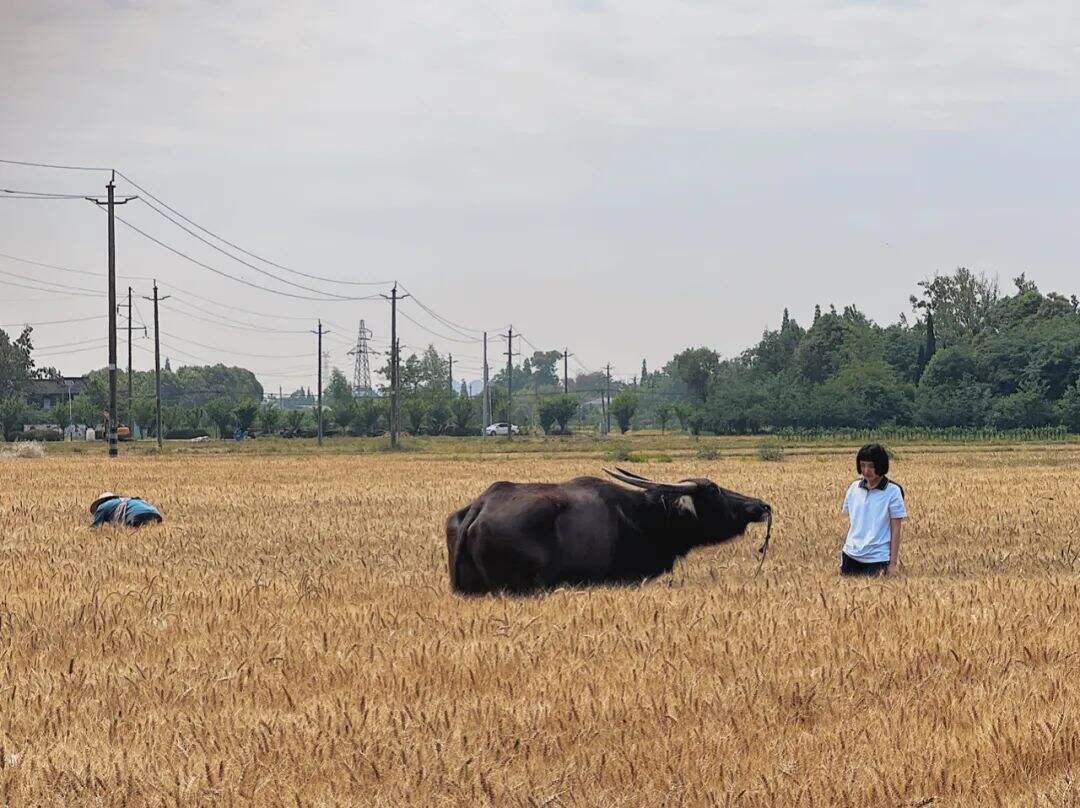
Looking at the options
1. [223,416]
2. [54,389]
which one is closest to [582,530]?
[223,416]

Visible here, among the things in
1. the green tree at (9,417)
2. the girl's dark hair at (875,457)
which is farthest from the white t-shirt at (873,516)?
the green tree at (9,417)

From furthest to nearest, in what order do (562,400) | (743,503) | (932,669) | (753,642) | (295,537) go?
(562,400) → (295,537) → (743,503) → (753,642) → (932,669)

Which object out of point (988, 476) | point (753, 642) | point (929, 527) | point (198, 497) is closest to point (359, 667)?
point (753, 642)

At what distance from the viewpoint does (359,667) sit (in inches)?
317

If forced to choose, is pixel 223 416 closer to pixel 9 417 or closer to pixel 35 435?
pixel 35 435

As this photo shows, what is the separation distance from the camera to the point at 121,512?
63.5 ft

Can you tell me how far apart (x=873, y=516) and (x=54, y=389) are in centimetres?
16564

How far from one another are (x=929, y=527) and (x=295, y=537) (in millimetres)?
8533

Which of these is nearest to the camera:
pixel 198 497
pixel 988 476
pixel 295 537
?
pixel 295 537

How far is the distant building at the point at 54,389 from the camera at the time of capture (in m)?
163

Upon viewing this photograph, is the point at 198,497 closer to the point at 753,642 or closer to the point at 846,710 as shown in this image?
the point at 753,642

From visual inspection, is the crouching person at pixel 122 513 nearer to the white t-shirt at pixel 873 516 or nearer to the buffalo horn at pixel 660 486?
the buffalo horn at pixel 660 486

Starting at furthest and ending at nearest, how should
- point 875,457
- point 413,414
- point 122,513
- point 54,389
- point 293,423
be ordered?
point 54,389, point 293,423, point 413,414, point 122,513, point 875,457

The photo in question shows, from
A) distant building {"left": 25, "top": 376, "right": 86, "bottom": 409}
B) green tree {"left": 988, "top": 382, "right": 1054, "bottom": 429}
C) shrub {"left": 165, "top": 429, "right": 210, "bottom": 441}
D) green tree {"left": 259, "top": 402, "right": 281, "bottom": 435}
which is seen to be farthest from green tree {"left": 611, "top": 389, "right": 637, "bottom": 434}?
distant building {"left": 25, "top": 376, "right": 86, "bottom": 409}
